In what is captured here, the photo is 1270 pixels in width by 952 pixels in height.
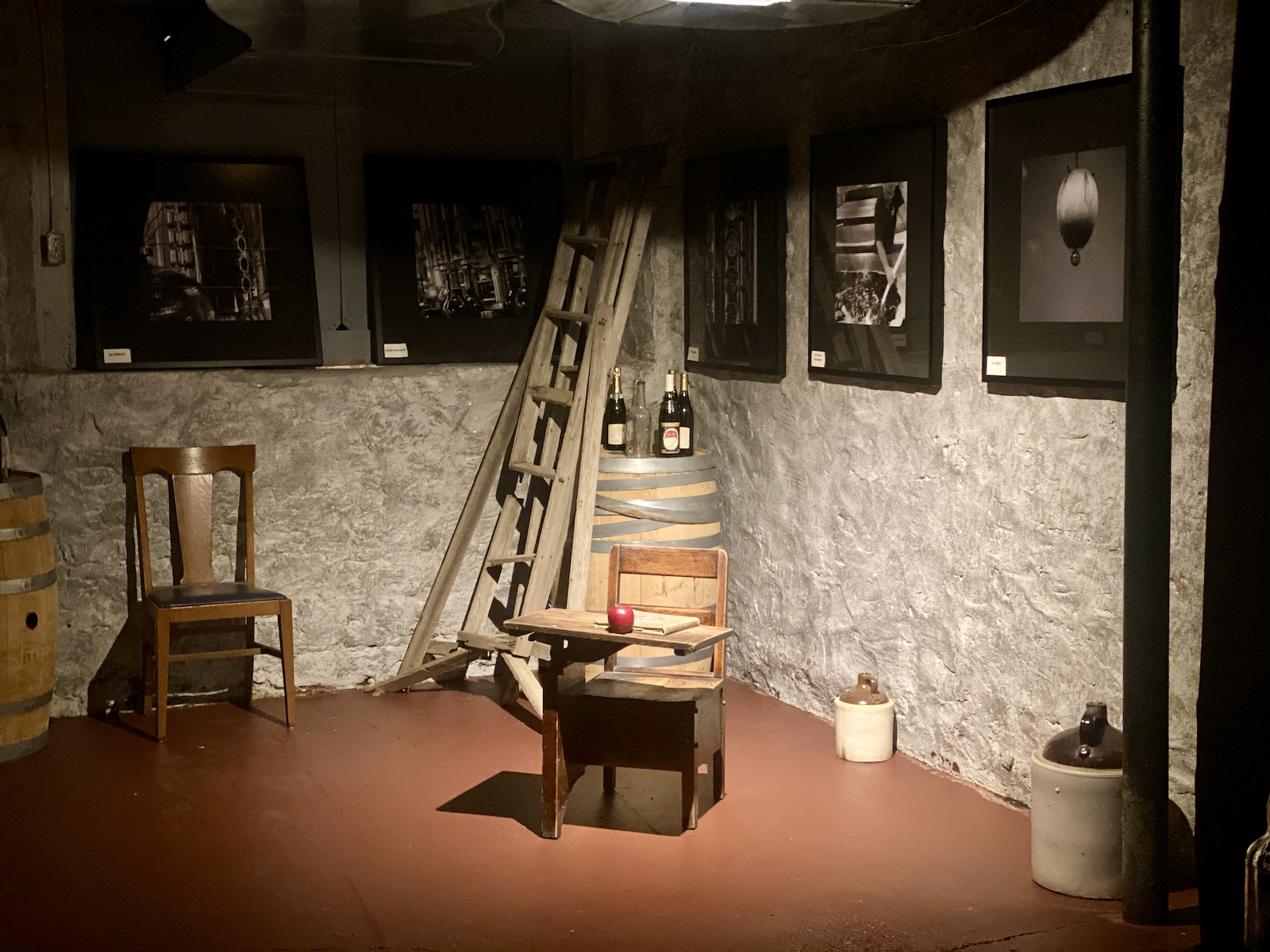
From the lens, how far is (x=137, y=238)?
5.16 metres

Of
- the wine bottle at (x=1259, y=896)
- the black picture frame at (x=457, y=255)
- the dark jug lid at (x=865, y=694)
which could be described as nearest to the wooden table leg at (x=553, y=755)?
the dark jug lid at (x=865, y=694)

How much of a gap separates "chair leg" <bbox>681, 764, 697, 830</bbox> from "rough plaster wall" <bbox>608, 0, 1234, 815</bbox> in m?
0.92

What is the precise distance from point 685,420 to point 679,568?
1.35 m

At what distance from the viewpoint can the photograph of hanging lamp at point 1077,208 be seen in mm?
3465

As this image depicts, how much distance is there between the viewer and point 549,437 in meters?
5.05

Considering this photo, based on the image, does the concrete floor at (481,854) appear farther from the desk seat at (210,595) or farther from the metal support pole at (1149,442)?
the desk seat at (210,595)

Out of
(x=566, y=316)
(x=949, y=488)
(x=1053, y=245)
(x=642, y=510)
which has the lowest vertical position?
(x=642, y=510)

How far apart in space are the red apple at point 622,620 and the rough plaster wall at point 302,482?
1891 mm

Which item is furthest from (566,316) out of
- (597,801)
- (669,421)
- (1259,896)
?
(1259,896)

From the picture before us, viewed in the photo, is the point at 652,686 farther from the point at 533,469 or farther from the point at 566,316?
the point at 566,316

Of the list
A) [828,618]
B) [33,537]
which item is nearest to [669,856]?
[828,618]

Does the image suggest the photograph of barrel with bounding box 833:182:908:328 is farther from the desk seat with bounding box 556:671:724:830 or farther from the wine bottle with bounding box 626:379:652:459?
the desk seat with bounding box 556:671:724:830

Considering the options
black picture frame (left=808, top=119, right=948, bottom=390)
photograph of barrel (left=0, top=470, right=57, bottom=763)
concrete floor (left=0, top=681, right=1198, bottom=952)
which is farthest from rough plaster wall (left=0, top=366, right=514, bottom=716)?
black picture frame (left=808, top=119, right=948, bottom=390)

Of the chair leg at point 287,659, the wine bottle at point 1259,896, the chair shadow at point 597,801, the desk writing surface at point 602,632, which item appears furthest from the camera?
the chair leg at point 287,659
